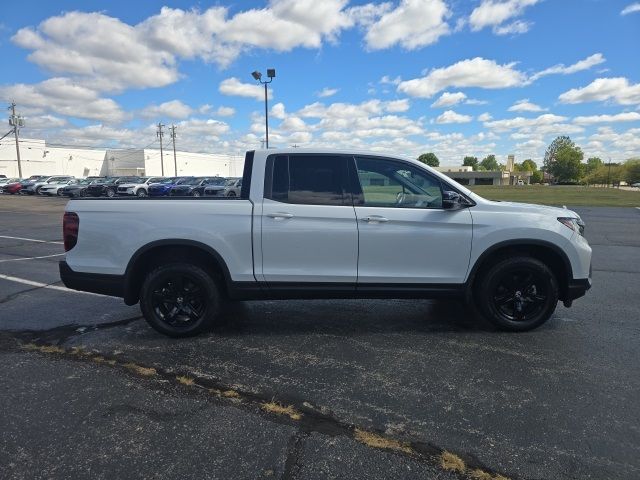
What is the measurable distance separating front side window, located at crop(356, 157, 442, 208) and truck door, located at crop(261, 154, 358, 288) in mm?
188

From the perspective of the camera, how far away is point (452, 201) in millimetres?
4449

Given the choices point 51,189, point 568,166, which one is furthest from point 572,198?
point 568,166

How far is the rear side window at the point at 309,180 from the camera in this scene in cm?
452

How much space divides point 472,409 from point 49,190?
152ft

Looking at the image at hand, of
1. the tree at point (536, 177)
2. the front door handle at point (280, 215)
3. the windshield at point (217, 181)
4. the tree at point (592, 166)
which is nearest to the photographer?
the front door handle at point (280, 215)

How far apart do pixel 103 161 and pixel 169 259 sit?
385 feet

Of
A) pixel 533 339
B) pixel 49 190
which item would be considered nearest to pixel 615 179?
pixel 49 190

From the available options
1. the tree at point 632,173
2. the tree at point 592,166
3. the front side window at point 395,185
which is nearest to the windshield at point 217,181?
the front side window at point 395,185

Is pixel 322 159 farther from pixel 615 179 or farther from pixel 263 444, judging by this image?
pixel 615 179

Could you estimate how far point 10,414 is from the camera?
125 inches

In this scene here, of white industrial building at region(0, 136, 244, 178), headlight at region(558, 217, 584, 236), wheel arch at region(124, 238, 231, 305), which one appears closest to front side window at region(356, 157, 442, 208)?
headlight at region(558, 217, 584, 236)

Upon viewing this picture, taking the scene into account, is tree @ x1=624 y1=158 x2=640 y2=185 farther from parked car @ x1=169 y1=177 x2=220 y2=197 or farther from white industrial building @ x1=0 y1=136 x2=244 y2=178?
parked car @ x1=169 y1=177 x2=220 y2=197

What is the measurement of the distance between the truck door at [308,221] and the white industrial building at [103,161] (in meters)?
94.7

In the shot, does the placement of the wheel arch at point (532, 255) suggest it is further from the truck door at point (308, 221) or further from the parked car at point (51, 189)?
the parked car at point (51, 189)
